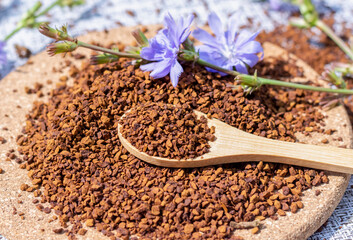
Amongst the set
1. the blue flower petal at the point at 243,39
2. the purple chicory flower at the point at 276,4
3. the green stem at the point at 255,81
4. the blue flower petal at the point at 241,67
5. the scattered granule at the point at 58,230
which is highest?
the purple chicory flower at the point at 276,4

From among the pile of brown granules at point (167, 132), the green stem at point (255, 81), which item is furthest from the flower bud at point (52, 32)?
the green stem at point (255, 81)

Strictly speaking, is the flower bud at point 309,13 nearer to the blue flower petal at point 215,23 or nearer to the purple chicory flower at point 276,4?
the purple chicory flower at point 276,4

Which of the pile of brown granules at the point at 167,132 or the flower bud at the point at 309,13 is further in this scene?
the flower bud at the point at 309,13

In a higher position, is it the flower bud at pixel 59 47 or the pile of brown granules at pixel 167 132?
the flower bud at pixel 59 47

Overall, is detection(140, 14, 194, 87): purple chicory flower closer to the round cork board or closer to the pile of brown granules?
the pile of brown granules

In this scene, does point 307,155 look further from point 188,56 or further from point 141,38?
point 141,38

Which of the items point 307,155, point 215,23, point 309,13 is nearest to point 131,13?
point 215,23
